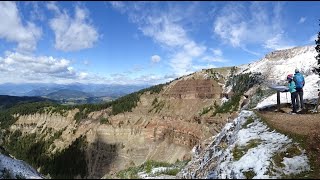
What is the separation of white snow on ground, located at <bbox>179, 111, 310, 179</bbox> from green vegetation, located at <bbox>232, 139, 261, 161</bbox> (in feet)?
0.17

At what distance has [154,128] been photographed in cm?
13625

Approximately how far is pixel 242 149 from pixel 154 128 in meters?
117

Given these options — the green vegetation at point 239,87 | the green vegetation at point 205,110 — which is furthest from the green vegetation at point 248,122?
the green vegetation at point 205,110

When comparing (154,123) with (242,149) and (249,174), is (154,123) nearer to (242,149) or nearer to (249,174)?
(242,149)

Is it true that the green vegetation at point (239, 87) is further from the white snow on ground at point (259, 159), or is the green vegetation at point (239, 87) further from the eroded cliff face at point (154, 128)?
the white snow on ground at point (259, 159)

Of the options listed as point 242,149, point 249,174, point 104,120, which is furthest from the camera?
point 104,120

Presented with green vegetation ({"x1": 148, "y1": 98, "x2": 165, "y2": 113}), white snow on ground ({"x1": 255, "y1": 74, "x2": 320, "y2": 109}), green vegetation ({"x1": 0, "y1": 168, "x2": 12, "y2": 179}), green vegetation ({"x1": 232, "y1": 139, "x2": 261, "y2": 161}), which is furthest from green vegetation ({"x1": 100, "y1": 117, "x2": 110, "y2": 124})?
green vegetation ({"x1": 232, "y1": 139, "x2": 261, "y2": 161})

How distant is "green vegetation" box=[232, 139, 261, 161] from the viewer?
63.1ft

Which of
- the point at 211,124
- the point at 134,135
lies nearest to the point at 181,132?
the point at 211,124

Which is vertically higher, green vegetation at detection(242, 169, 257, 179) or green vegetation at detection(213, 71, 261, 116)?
green vegetation at detection(213, 71, 261, 116)

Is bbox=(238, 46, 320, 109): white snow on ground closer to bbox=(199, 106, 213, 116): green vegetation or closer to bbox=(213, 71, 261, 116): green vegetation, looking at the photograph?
bbox=(213, 71, 261, 116): green vegetation

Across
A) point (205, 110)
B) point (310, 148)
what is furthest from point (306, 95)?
point (205, 110)

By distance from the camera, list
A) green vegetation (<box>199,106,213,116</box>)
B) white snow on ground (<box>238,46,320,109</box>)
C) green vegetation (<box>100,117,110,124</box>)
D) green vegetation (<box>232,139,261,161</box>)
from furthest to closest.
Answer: green vegetation (<box>100,117,110,124</box>) < green vegetation (<box>199,106,213,116</box>) < white snow on ground (<box>238,46,320,109</box>) < green vegetation (<box>232,139,261,161</box>)

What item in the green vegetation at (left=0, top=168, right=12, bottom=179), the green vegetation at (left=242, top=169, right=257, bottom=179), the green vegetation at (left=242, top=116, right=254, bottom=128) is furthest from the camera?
the green vegetation at (left=242, top=116, right=254, bottom=128)
